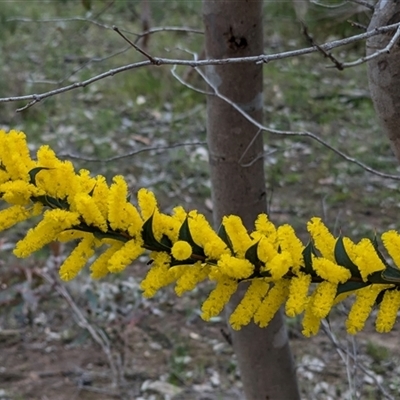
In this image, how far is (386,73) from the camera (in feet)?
3.01

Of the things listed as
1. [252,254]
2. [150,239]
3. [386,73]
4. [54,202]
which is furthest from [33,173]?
[386,73]

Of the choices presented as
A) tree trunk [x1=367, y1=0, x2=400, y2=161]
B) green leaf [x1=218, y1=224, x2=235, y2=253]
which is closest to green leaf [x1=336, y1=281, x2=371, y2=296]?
green leaf [x1=218, y1=224, x2=235, y2=253]

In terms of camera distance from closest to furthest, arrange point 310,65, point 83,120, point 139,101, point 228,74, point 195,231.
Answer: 1. point 195,231
2. point 228,74
3. point 83,120
4. point 139,101
5. point 310,65

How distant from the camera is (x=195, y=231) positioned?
739mm

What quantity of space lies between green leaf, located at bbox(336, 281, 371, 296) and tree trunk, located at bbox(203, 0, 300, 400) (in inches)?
25.6

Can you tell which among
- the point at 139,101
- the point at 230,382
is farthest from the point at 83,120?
the point at 230,382

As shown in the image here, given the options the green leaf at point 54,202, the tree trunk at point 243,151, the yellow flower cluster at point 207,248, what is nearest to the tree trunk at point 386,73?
the yellow flower cluster at point 207,248

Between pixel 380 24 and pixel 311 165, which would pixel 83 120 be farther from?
pixel 380 24

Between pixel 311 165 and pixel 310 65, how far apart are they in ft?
4.47

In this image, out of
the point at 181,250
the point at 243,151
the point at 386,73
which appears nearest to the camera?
the point at 181,250

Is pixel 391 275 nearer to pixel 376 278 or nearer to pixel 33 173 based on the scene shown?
pixel 376 278

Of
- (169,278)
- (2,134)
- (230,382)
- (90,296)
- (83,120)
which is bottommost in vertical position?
(230,382)

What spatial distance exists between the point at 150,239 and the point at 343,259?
23 centimetres

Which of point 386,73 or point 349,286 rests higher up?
point 386,73
